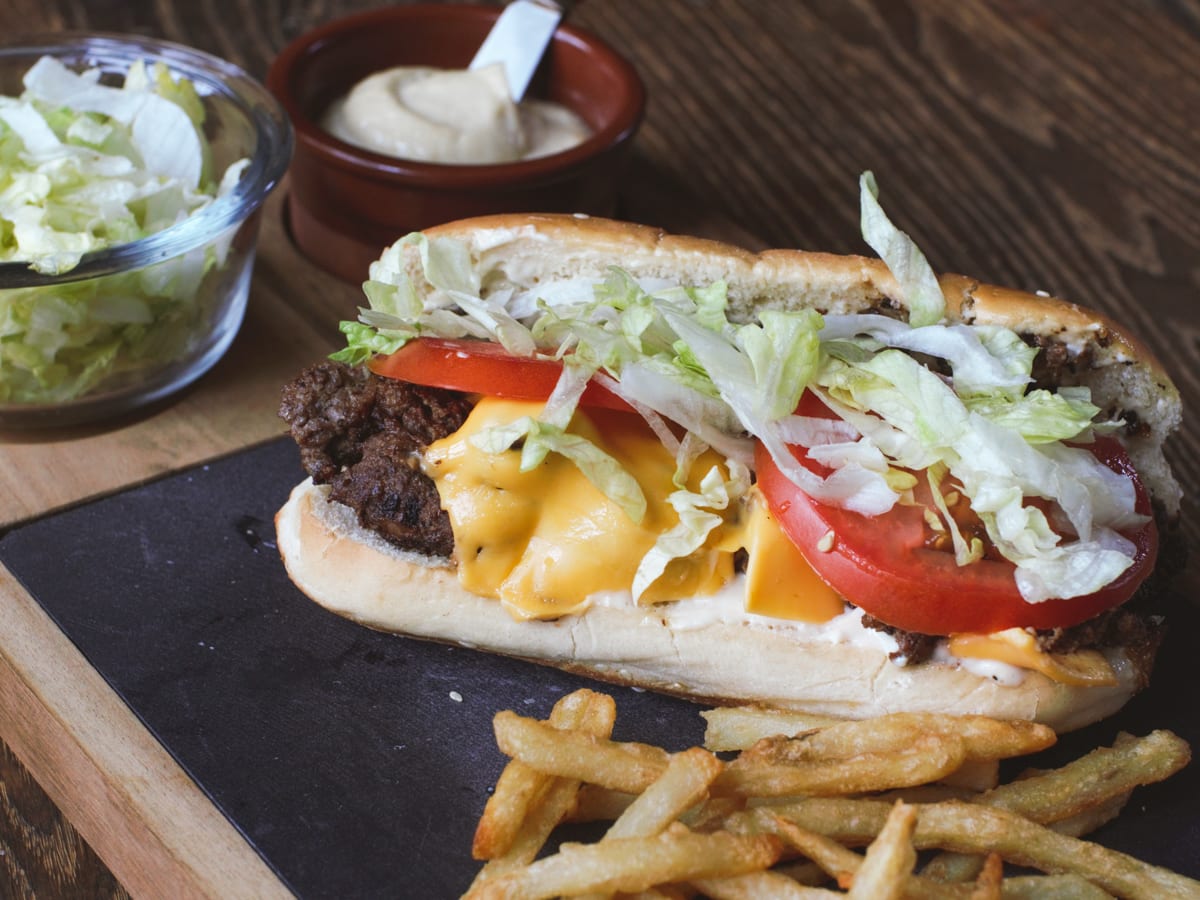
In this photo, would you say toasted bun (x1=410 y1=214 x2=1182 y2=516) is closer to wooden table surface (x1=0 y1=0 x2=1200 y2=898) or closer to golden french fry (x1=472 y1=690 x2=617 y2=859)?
wooden table surface (x1=0 y1=0 x2=1200 y2=898)

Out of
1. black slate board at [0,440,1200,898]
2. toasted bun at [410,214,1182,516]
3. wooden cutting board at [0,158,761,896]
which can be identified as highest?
toasted bun at [410,214,1182,516]

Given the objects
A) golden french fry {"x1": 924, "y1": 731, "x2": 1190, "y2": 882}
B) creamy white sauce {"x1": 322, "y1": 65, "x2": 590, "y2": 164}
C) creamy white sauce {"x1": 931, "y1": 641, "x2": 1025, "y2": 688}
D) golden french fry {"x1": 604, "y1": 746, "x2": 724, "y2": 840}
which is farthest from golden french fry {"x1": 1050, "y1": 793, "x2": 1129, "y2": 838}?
creamy white sauce {"x1": 322, "y1": 65, "x2": 590, "y2": 164}

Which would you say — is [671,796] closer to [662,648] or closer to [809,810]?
[809,810]

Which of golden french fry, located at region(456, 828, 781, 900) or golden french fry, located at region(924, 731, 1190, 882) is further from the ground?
golden french fry, located at region(924, 731, 1190, 882)

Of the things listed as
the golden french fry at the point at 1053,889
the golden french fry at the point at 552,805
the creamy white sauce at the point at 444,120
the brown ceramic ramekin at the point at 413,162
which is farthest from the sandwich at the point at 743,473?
the creamy white sauce at the point at 444,120

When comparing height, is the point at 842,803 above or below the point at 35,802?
above

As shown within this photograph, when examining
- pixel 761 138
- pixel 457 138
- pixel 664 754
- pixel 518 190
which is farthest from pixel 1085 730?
pixel 761 138

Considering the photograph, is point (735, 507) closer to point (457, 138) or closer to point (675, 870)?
point (675, 870)

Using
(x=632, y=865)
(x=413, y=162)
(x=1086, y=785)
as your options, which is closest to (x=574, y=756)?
(x=632, y=865)
